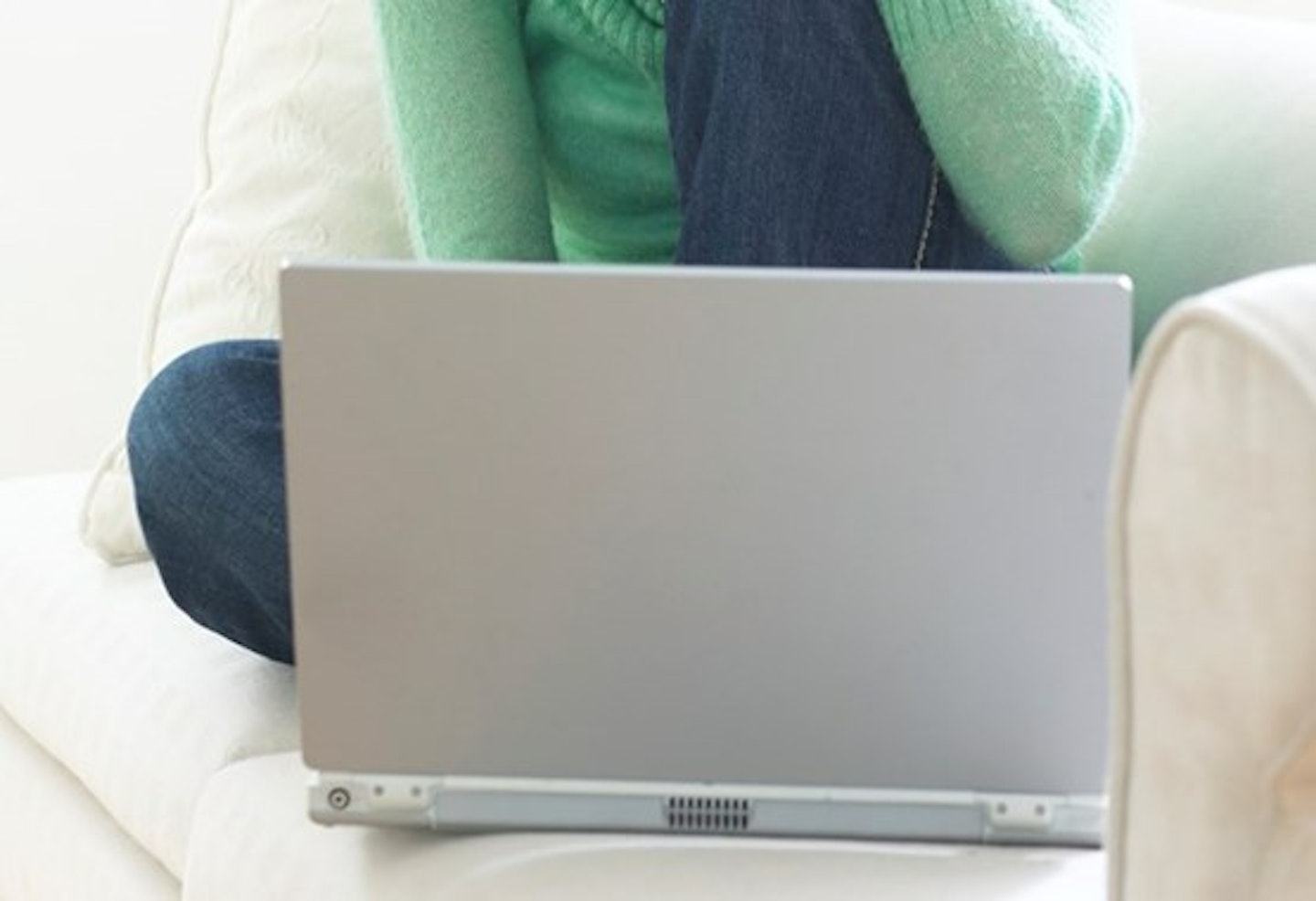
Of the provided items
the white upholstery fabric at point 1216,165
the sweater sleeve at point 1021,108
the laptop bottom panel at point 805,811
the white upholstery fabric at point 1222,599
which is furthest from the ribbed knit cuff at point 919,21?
the white upholstery fabric at point 1222,599

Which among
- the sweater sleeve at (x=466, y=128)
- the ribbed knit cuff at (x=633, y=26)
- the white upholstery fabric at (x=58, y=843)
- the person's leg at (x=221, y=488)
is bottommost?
the white upholstery fabric at (x=58, y=843)

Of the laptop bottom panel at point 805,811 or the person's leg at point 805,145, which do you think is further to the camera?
the person's leg at point 805,145

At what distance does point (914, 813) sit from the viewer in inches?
39.7

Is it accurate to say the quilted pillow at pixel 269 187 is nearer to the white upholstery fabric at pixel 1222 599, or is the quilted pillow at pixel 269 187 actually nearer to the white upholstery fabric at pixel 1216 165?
the white upholstery fabric at pixel 1216 165

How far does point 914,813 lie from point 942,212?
1.12ft

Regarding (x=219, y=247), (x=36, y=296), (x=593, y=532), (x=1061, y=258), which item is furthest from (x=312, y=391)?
(x=36, y=296)

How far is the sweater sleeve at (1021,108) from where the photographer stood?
3.91 feet

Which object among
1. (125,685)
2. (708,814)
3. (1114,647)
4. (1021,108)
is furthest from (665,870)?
(125,685)

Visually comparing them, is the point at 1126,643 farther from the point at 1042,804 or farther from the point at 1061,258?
the point at 1061,258

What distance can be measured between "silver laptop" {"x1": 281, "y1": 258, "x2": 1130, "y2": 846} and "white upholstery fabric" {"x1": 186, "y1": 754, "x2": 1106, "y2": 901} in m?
0.01

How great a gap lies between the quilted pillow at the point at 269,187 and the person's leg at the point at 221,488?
270 mm

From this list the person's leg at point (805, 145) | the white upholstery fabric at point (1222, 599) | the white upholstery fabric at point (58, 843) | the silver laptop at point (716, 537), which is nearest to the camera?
the white upholstery fabric at point (1222, 599)

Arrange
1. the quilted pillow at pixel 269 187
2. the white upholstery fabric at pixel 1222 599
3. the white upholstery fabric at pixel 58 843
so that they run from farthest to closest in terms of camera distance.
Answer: the quilted pillow at pixel 269 187, the white upholstery fabric at pixel 58 843, the white upholstery fabric at pixel 1222 599

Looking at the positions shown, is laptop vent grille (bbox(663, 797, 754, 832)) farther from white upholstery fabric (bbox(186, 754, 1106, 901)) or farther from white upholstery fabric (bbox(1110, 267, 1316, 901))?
white upholstery fabric (bbox(1110, 267, 1316, 901))
